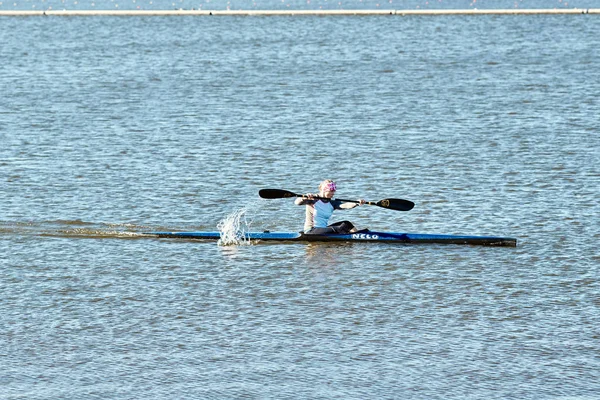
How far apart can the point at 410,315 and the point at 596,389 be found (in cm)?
372

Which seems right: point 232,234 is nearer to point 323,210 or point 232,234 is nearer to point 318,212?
point 318,212

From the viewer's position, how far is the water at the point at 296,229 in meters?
15.3

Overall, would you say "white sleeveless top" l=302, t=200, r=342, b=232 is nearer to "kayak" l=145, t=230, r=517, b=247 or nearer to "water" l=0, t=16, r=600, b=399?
"kayak" l=145, t=230, r=517, b=247

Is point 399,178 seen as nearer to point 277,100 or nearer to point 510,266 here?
point 510,266

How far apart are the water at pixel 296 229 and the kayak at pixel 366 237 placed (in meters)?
0.17

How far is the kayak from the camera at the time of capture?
2122 cm

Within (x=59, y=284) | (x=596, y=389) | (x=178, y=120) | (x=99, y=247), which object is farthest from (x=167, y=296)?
(x=178, y=120)

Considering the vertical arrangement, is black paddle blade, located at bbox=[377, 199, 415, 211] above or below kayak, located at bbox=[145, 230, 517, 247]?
above

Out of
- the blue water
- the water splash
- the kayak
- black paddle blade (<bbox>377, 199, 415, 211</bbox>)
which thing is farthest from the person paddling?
the blue water

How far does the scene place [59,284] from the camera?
19219 millimetres

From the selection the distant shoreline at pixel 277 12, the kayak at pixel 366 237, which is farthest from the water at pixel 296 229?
the distant shoreline at pixel 277 12

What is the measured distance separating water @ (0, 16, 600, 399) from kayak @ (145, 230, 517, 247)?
171 mm

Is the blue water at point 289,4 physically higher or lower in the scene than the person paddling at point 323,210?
higher

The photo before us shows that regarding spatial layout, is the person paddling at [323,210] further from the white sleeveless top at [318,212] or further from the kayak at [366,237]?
the kayak at [366,237]
